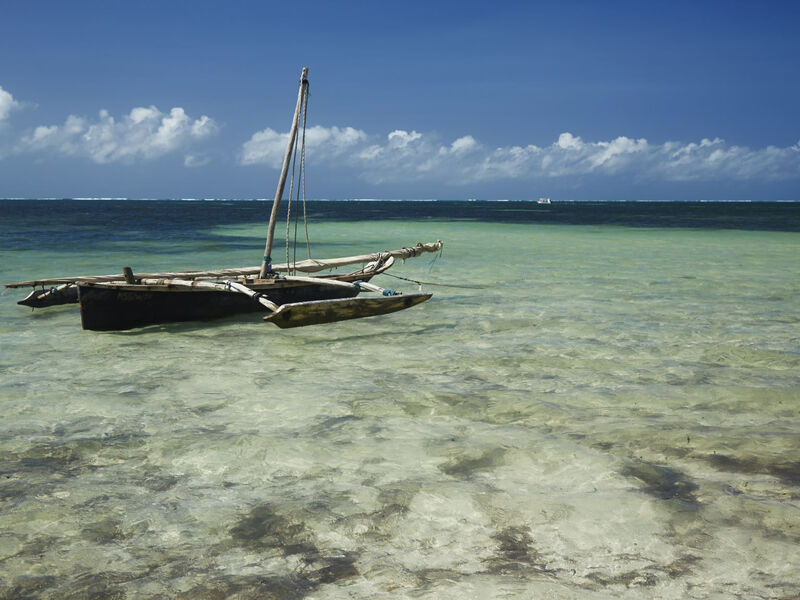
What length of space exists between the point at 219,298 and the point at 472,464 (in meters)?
6.34

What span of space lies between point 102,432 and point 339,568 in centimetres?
294

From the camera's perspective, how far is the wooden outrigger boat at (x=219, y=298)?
30.0ft

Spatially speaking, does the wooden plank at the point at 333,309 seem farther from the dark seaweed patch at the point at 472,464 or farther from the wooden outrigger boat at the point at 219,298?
the dark seaweed patch at the point at 472,464

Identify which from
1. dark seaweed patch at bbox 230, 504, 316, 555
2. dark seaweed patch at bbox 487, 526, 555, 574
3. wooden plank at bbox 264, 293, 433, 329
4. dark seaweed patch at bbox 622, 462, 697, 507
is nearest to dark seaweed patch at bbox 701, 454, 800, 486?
dark seaweed patch at bbox 622, 462, 697, 507

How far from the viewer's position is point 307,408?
6.14m

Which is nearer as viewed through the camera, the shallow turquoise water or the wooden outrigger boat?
the shallow turquoise water

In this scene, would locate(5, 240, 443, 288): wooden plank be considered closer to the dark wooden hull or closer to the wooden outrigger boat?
the wooden outrigger boat

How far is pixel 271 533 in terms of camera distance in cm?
368

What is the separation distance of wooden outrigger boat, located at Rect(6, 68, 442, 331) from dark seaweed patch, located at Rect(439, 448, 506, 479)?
4167 millimetres

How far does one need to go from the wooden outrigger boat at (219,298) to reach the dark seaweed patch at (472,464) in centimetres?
417

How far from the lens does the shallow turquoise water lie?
129 inches

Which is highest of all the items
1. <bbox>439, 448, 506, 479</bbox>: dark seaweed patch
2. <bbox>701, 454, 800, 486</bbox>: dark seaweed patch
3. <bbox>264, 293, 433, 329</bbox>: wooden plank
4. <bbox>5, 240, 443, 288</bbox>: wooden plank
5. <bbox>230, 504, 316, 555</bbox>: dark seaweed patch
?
<bbox>5, 240, 443, 288</bbox>: wooden plank

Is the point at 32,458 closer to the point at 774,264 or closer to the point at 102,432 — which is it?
the point at 102,432

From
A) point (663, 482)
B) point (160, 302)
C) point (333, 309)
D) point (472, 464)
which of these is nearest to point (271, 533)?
point (472, 464)
